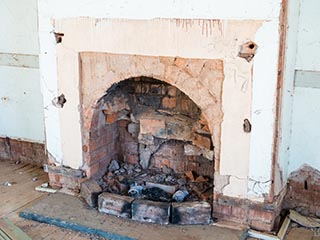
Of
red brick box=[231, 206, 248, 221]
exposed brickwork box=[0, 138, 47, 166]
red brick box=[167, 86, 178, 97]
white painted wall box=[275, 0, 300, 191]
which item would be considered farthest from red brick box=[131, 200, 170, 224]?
exposed brickwork box=[0, 138, 47, 166]

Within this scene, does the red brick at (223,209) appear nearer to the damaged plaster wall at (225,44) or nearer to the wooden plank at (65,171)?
the damaged plaster wall at (225,44)

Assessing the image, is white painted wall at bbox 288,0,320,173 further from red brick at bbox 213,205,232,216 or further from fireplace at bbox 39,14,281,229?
red brick at bbox 213,205,232,216

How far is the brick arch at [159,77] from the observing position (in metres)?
3.15

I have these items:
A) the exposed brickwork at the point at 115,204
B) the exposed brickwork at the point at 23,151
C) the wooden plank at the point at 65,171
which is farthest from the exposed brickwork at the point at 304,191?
the exposed brickwork at the point at 23,151

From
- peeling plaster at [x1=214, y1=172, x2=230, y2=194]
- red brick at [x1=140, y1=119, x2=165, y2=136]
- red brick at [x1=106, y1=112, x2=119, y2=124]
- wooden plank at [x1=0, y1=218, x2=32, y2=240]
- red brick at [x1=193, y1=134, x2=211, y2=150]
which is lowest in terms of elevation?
wooden plank at [x1=0, y1=218, x2=32, y2=240]

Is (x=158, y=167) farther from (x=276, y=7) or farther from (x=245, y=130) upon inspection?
(x=276, y=7)

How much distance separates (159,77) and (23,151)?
201cm

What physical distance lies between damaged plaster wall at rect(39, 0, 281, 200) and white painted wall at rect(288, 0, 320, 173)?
442 millimetres

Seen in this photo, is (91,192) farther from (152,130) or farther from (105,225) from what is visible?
(152,130)

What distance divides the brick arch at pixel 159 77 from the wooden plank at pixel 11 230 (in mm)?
876

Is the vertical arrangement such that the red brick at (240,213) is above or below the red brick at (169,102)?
below

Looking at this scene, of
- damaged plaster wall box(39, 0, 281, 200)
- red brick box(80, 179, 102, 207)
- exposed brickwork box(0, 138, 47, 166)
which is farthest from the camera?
exposed brickwork box(0, 138, 47, 166)

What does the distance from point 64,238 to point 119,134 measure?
1300mm

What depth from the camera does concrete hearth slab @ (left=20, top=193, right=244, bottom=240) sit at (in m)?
3.11
